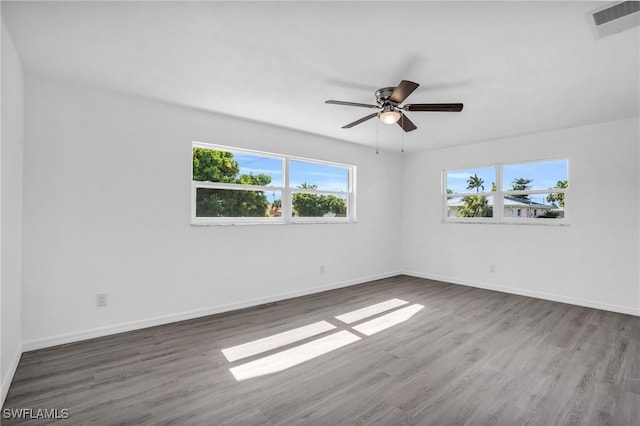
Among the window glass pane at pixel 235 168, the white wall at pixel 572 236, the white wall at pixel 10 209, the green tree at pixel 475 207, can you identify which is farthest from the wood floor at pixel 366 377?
the green tree at pixel 475 207

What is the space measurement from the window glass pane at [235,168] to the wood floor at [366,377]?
68.2 inches

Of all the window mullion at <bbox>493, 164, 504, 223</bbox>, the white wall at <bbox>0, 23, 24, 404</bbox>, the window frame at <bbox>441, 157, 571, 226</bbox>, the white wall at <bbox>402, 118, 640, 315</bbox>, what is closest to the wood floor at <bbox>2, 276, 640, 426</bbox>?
the white wall at <bbox>0, 23, 24, 404</bbox>

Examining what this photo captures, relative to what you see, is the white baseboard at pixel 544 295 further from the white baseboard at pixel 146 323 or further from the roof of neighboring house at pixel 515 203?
the white baseboard at pixel 146 323

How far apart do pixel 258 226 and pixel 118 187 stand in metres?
1.65

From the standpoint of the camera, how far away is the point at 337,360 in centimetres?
261

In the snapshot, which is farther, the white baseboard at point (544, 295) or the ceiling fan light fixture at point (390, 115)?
the white baseboard at point (544, 295)

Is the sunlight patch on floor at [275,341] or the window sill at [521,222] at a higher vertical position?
the window sill at [521,222]

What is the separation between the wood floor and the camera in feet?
6.24

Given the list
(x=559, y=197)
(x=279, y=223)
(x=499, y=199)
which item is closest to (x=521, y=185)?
(x=499, y=199)

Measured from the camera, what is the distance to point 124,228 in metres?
3.15

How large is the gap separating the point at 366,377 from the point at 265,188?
9.07 ft

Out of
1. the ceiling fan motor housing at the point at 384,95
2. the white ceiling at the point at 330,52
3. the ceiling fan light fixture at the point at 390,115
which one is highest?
the white ceiling at the point at 330,52

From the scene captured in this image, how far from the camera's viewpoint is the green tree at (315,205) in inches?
186

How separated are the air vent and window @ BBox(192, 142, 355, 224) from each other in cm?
344
